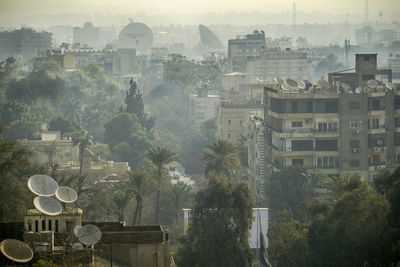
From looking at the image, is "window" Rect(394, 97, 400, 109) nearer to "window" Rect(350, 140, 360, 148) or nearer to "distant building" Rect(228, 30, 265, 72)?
"window" Rect(350, 140, 360, 148)

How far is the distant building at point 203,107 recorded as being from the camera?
84.9 m

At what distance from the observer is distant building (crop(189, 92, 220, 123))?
8488 centimetres

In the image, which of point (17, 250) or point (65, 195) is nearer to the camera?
point (17, 250)

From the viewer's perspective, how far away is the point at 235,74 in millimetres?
92688

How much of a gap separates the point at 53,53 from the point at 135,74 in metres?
8.79

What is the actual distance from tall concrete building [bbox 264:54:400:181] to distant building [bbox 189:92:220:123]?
33.3m

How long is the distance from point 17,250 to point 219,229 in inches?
451

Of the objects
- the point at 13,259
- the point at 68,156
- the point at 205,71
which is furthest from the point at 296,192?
the point at 205,71

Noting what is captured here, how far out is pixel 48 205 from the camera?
2641cm

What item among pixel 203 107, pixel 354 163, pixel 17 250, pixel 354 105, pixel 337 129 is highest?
pixel 203 107

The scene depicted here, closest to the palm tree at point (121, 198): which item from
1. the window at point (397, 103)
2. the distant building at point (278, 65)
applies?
the window at point (397, 103)

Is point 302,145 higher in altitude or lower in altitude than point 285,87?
lower

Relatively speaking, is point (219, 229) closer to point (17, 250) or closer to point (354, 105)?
point (17, 250)

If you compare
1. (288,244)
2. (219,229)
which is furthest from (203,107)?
(288,244)
